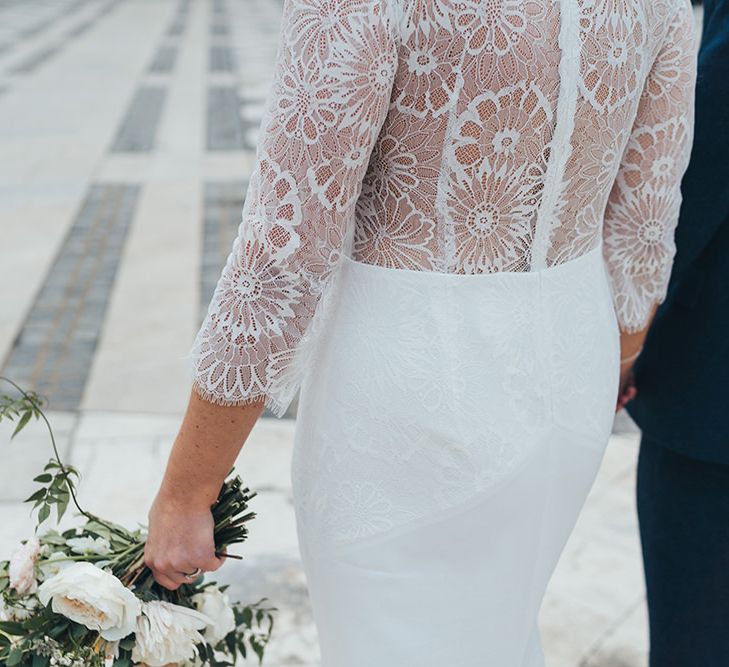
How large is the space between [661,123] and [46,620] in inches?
46.3

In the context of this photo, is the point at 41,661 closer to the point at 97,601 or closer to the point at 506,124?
the point at 97,601

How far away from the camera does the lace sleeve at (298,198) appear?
118 centimetres

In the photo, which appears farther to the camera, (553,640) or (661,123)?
(553,640)

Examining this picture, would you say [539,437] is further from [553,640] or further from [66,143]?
[66,143]

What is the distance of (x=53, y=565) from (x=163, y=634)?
24 cm

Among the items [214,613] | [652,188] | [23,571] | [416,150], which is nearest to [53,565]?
[23,571]

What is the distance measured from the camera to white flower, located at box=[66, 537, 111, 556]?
1655mm

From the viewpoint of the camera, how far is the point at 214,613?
67.7 inches

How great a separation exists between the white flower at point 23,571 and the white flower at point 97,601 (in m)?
0.10

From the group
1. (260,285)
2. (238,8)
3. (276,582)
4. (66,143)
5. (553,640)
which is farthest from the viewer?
(238,8)

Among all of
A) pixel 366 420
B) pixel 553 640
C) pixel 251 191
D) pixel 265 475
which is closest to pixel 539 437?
pixel 366 420

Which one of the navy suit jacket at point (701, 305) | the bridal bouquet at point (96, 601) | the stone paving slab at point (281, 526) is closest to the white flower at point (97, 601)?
the bridal bouquet at point (96, 601)

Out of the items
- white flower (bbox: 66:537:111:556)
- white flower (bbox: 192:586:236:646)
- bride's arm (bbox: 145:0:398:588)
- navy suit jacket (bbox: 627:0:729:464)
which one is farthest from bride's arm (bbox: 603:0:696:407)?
white flower (bbox: 66:537:111:556)

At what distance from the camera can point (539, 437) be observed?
4.58 ft
